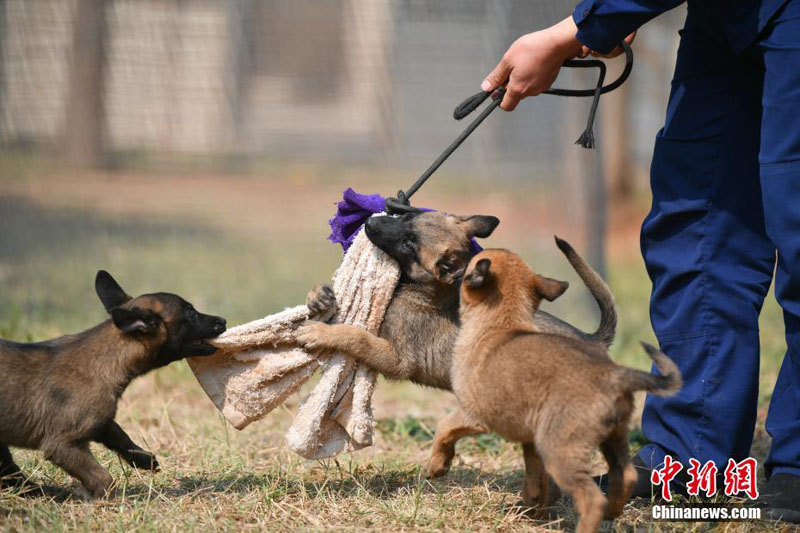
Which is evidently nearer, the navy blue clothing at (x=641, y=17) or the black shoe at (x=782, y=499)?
the navy blue clothing at (x=641, y=17)

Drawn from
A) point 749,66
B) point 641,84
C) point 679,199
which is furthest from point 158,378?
point 641,84

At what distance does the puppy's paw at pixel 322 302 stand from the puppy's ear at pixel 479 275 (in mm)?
768

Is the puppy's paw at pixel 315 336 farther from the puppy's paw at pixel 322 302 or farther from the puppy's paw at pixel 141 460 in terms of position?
the puppy's paw at pixel 141 460

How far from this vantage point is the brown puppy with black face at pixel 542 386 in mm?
3422

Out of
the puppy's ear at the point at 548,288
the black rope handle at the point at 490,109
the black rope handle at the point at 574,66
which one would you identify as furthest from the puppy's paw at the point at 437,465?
the black rope handle at the point at 574,66

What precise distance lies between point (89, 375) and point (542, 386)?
76.4 inches

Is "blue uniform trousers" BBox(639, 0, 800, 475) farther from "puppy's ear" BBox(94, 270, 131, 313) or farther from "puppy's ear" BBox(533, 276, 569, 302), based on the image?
"puppy's ear" BBox(94, 270, 131, 313)

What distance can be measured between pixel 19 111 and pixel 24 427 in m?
4.83

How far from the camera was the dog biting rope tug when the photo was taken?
13.9ft

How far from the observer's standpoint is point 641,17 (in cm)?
380

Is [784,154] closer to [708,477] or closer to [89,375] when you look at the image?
[708,477]

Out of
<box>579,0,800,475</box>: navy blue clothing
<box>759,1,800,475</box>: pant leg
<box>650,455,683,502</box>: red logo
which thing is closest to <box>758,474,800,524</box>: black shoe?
<box>579,0,800,475</box>: navy blue clothing

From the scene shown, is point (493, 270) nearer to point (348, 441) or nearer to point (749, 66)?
point (348, 441)

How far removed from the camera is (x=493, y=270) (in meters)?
4.01
